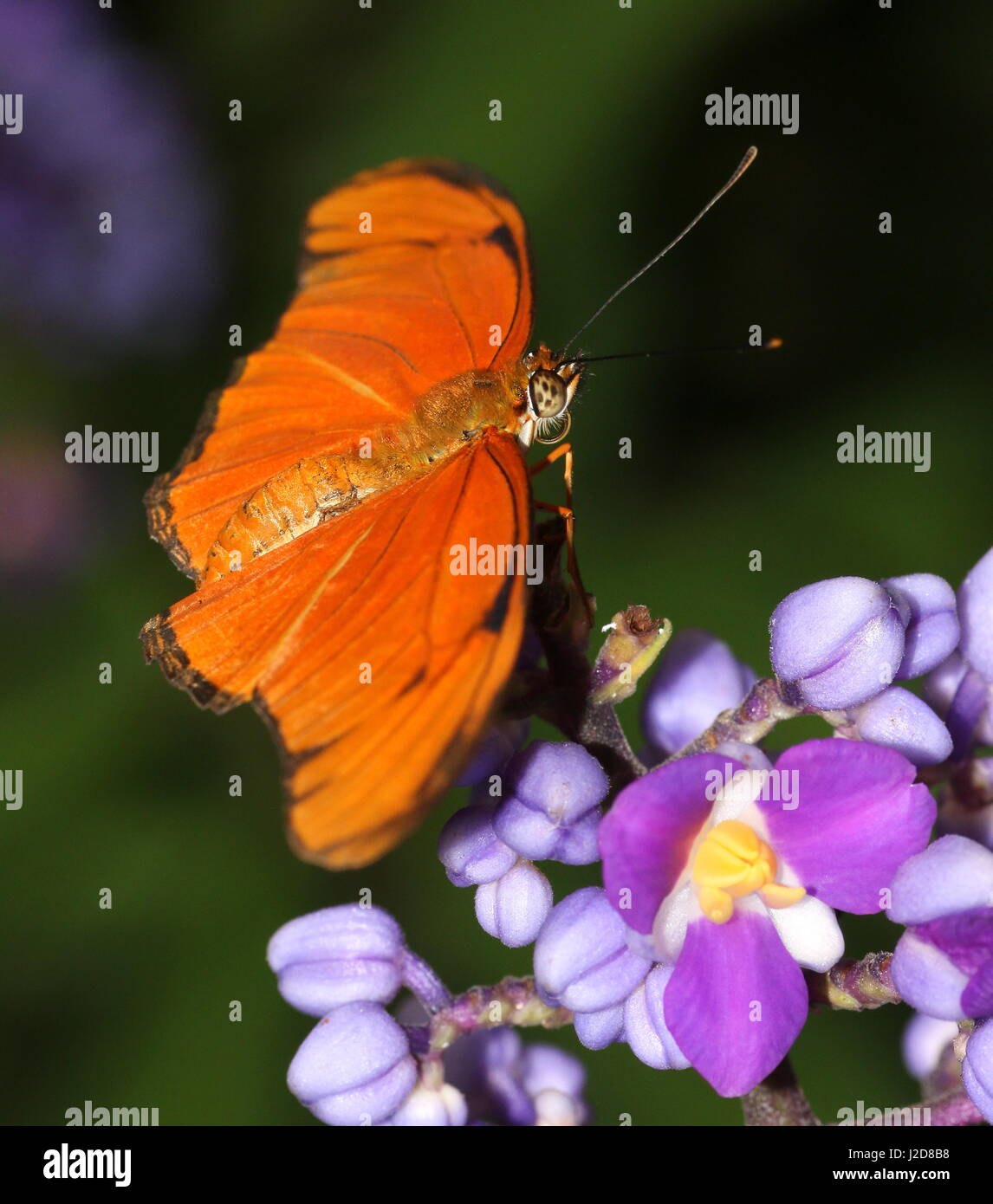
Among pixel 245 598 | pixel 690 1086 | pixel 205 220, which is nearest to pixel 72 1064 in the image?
pixel 690 1086

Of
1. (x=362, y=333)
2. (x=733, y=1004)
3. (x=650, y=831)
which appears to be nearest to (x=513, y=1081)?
(x=733, y=1004)

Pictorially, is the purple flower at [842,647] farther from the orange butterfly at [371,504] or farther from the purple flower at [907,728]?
the orange butterfly at [371,504]

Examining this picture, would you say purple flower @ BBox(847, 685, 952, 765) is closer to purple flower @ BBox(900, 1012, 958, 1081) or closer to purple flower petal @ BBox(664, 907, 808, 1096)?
purple flower petal @ BBox(664, 907, 808, 1096)

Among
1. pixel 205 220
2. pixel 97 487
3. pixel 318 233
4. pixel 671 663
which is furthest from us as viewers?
pixel 205 220

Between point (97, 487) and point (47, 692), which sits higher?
point (97, 487)

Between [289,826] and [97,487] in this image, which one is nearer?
[289,826]

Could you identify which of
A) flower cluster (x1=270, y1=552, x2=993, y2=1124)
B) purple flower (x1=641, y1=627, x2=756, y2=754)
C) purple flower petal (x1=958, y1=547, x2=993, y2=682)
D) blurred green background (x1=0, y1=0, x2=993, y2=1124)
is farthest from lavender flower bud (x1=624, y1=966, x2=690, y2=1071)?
blurred green background (x1=0, y1=0, x2=993, y2=1124)

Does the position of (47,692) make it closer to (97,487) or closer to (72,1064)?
(97,487)
